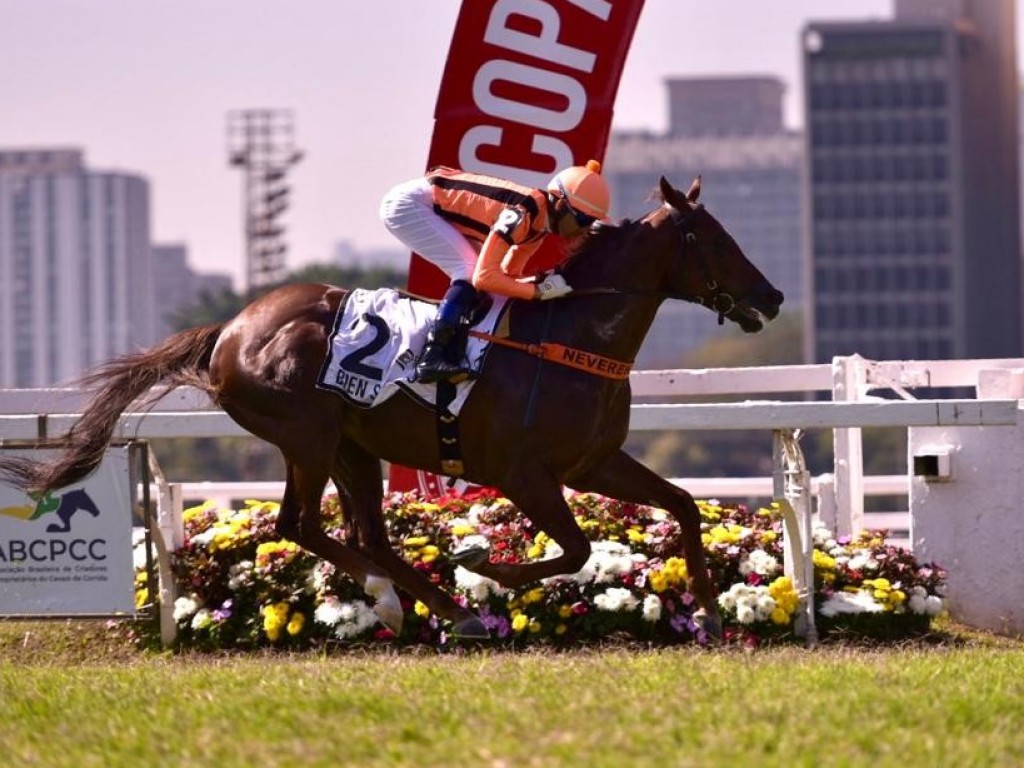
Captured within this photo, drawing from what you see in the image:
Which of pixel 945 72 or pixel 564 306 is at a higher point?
pixel 945 72

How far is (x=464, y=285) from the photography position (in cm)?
885

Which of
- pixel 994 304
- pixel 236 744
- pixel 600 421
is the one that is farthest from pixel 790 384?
pixel 994 304

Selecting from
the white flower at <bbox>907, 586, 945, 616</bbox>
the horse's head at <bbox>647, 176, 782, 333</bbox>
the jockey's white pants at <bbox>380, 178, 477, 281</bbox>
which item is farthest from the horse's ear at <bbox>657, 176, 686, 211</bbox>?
the white flower at <bbox>907, 586, 945, 616</bbox>

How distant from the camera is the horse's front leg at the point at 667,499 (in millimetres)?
8961

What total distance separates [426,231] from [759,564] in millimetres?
1900

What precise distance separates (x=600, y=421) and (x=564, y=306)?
0.47 m

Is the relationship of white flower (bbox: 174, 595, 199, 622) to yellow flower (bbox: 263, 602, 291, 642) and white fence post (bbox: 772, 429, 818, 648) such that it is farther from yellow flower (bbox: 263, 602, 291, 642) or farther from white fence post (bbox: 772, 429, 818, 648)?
white fence post (bbox: 772, 429, 818, 648)

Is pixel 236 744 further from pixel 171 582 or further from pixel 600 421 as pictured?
pixel 171 582

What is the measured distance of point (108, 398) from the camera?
9547 mm

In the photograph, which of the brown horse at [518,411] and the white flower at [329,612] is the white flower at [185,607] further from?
the brown horse at [518,411]

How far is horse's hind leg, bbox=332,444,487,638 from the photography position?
9016 millimetres

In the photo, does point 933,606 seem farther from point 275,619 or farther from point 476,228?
point 275,619

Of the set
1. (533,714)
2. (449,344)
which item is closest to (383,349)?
(449,344)

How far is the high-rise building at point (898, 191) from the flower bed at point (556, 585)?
122 metres
